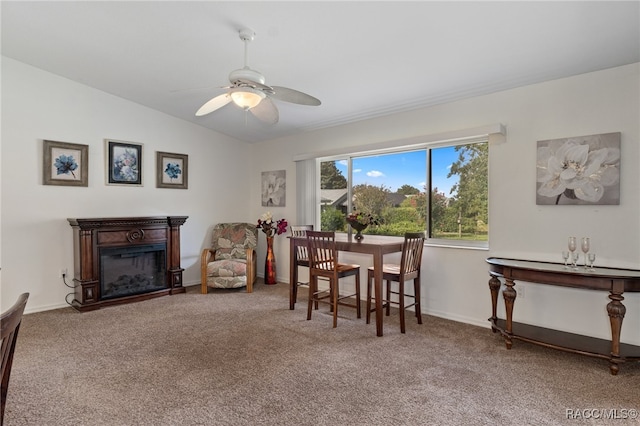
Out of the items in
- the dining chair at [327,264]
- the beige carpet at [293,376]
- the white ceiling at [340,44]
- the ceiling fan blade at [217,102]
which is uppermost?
the white ceiling at [340,44]

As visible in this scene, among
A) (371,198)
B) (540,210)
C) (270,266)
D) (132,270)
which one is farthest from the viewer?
(270,266)

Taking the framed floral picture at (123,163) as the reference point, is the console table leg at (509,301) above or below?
below

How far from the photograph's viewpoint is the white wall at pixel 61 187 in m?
4.10

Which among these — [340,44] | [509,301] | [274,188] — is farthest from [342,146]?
[509,301]

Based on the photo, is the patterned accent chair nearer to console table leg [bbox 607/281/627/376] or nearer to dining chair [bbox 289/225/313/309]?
dining chair [bbox 289/225/313/309]

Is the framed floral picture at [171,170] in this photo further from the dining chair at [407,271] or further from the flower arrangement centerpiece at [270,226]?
the dining chair at [407,271]

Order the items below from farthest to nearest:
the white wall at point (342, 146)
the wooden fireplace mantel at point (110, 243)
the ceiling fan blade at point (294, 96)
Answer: the wooden fireplace mantel at point (110, 243) → the white wall at point (342, 146) → the ceiling fan blade at point (294, 96)

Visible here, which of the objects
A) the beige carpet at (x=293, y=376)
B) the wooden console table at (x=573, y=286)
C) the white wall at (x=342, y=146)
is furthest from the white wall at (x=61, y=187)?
the wooden console table at (x=573, y=286)

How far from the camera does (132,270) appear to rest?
476 cm

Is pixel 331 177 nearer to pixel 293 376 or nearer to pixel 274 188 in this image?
pixel 274 188

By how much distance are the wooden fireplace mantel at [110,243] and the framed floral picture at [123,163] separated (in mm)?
685

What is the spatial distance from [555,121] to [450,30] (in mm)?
1409

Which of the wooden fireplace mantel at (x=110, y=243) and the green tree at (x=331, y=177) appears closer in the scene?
the wooden fireplace mantel at (x=110, y=243)

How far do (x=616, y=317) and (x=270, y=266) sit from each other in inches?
167
